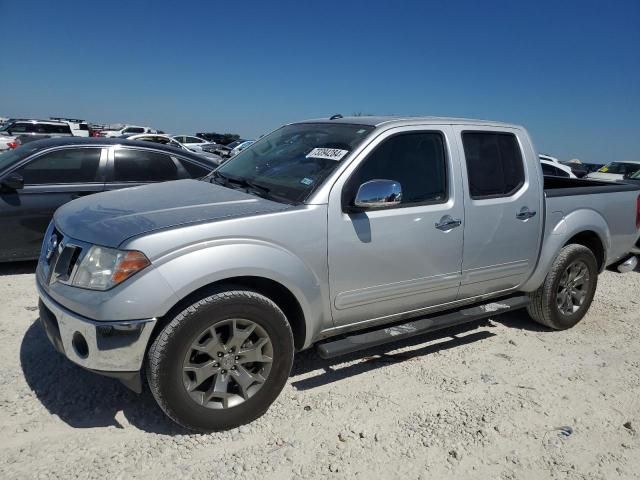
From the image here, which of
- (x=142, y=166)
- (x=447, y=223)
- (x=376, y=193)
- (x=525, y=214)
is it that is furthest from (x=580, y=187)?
(x=142, y=166)

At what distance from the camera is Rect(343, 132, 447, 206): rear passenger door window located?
132 inches

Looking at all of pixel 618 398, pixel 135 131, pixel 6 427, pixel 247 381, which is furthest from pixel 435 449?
pixel 135 131

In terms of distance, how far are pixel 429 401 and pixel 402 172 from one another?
157 centimetres

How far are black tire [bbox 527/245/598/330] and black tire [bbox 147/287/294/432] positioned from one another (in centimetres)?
262

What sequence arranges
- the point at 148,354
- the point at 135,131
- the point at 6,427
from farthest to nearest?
the point at 135,131, the point at 6,427, the point at 148,354

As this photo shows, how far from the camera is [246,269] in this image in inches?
108

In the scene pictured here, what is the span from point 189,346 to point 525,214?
2.81 metres

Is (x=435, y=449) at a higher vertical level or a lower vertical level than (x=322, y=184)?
lower

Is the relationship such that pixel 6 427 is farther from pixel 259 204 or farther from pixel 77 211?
pixel 259 204

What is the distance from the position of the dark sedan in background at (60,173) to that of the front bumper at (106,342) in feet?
10.5

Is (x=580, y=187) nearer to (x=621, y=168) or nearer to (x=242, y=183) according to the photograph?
(x=242, y=183)

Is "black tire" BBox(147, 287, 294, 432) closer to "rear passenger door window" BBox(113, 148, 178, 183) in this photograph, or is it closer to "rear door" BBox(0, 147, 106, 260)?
"rear door" BBox(0, 147, 106, 260)

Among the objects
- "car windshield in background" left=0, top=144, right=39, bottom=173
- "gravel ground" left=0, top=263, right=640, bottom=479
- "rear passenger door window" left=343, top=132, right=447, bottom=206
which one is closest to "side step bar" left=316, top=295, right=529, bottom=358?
"gravel ground" left=0, top=263, right=640, bottom=479

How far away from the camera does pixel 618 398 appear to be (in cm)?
356
